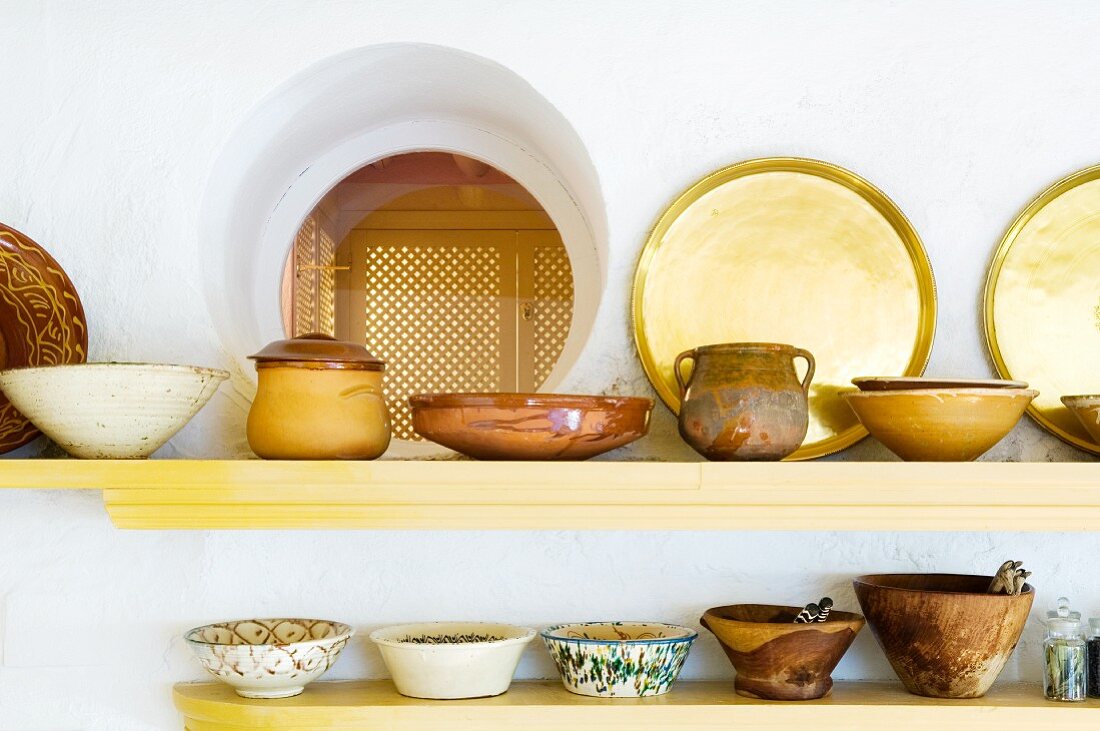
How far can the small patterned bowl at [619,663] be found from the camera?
4.09 feet

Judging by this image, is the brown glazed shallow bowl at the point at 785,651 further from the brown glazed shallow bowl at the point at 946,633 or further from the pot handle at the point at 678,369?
the pot handle at the point at 678,369

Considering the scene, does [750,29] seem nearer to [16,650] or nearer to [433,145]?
[433,145]

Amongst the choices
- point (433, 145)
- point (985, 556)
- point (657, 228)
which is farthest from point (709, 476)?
point (433, 145)

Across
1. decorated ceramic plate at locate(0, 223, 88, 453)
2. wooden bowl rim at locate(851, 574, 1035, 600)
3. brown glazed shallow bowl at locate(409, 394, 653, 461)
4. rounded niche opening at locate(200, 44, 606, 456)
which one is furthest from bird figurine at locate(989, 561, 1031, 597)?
decorated ceramic plate at locate(0, 223, 88, 453)

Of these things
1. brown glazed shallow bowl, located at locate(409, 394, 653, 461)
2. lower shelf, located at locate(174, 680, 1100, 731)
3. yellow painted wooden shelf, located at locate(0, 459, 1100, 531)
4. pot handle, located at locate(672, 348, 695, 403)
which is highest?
pot handle, located at locate(672, 348, 695, 403)

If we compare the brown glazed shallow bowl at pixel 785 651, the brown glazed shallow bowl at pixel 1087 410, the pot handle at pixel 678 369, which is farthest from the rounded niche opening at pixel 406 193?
the brown glazed shallow bowl at pixel 1087 410

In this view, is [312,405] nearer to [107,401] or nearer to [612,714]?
[107,401]

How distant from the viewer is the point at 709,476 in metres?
1.17

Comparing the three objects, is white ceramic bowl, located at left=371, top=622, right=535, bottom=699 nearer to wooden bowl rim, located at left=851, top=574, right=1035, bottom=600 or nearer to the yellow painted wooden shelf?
the yellow painted wooden shelf

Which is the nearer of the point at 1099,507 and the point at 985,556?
the point at 1099,507

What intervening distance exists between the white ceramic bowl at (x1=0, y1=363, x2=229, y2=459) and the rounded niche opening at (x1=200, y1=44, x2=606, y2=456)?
0.66ft

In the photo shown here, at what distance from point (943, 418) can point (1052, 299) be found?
36 cm

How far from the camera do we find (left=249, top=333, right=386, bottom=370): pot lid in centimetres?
121

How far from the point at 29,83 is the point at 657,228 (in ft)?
3.03
